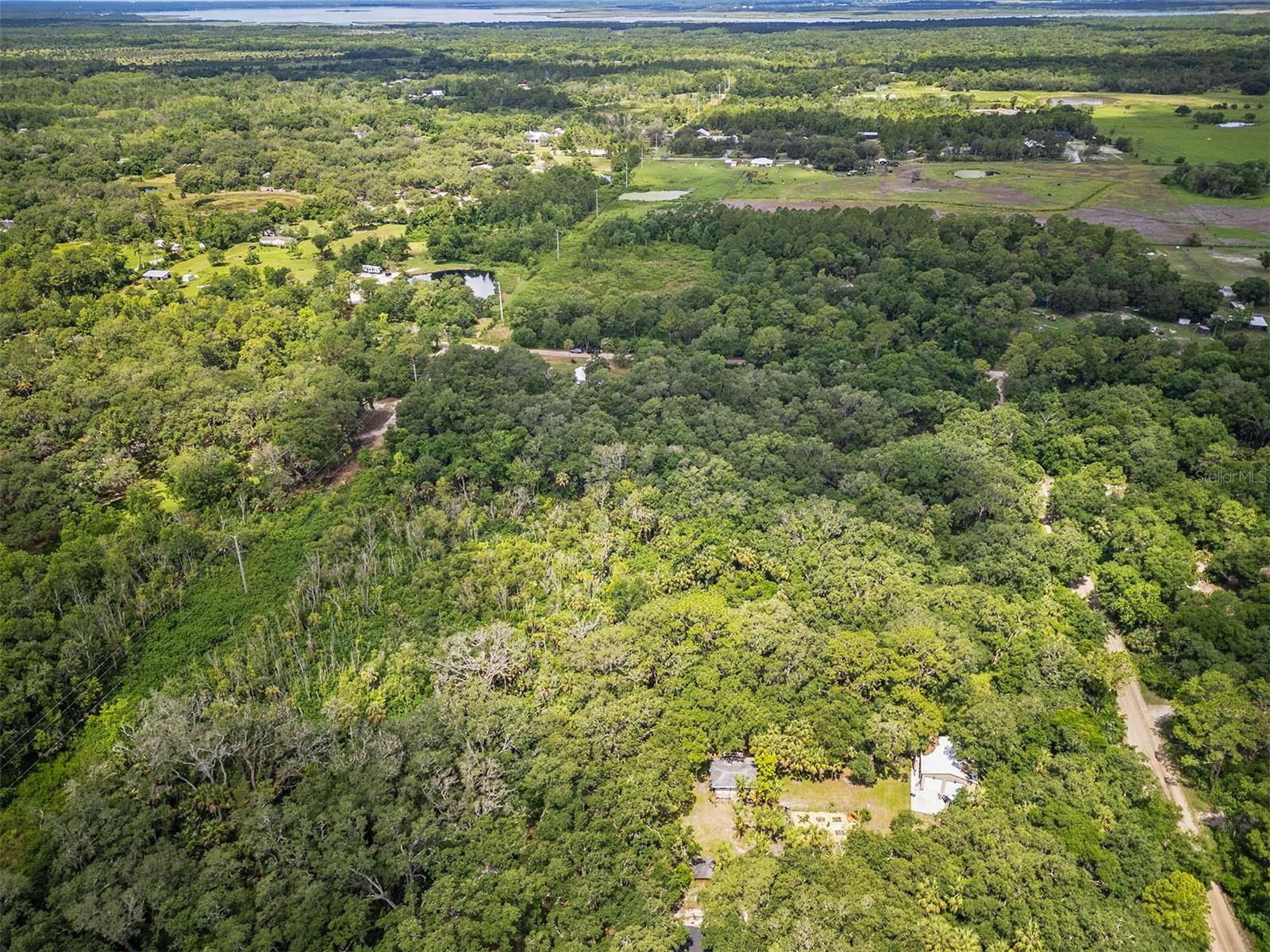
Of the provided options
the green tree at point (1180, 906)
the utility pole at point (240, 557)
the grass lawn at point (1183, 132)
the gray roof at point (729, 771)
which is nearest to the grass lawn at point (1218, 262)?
the grass lawn at point (1183, 132)

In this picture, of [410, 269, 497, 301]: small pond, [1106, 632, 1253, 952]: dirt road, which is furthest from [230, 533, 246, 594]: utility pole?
[410, 269, 497, 301]: small pond

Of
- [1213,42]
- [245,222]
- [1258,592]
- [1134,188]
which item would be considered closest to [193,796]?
[1258,592]

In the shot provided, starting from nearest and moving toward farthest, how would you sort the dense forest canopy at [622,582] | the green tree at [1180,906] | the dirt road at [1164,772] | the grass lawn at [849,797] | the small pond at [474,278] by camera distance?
the green tree at [1180,906] → the dense forest canopy at [622,582] → the dirt road at [1164,772] → the grass lawn at [849,797] → the small pond at [474,278]

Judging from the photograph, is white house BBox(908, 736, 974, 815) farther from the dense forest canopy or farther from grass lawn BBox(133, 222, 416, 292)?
grass lawn BBox(133, 222, 416, 292)

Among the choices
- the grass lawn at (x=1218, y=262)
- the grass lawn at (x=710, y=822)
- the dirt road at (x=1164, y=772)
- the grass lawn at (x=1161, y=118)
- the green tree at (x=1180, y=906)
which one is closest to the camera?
the green tree at (x=1180, y=906)

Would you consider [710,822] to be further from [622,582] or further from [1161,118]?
[1161,118]

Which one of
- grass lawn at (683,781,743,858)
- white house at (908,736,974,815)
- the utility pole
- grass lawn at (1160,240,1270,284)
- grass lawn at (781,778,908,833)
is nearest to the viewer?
grass lawn at (683,781,743,858)

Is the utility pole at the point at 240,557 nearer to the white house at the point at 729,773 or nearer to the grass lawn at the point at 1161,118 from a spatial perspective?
the white house at the point at 729,773
